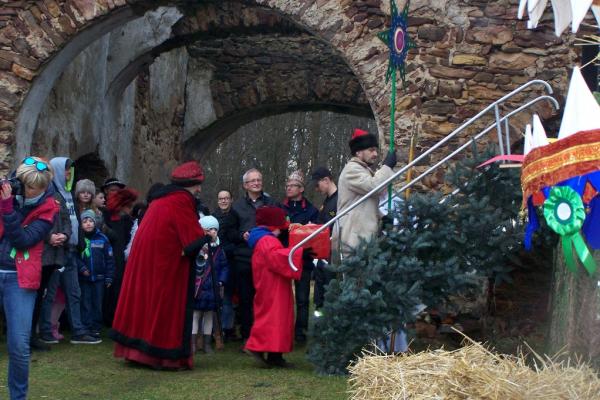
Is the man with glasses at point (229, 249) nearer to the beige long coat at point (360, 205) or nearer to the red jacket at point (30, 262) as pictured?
the beige long coat at point (360, 205)

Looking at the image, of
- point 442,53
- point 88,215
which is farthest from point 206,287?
point 442,53

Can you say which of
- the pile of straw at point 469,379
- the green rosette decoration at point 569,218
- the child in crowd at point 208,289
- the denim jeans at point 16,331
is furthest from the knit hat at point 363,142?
the green rosette decoration at point 569,218

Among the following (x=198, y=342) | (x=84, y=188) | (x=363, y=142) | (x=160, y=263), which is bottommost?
(x=198, y=342)

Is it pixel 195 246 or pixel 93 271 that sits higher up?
pixel 195 246

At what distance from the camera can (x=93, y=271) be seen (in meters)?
8.29

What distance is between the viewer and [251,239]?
7.11 meters

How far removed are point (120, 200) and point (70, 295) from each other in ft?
3.98

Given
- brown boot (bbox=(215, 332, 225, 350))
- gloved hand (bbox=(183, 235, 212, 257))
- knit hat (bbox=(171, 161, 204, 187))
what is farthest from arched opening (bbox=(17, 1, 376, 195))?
gloved hand (bbox=(183, 235, 212, 257))

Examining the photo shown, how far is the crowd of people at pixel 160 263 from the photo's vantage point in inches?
213

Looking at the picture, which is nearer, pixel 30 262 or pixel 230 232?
pixel 30 262

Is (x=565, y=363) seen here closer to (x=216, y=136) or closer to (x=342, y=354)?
(x=342, y=354)

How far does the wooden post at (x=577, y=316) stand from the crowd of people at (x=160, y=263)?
2204 mm

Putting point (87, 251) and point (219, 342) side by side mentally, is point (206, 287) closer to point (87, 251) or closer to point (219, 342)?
point (219, 342)

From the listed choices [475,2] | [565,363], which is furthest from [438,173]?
[565,363]
